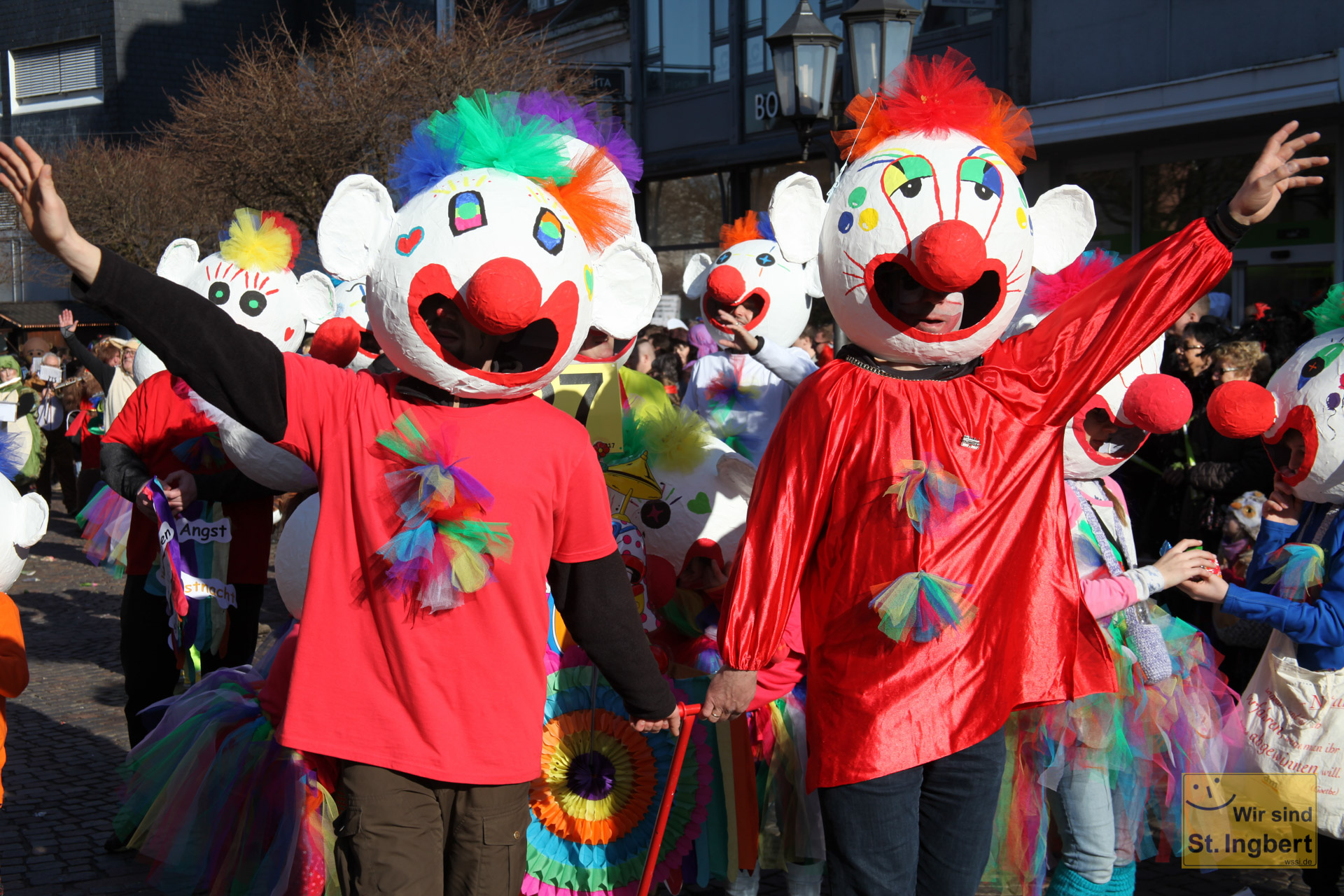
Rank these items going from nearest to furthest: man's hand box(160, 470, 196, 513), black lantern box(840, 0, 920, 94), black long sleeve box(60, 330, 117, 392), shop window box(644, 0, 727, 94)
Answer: man's hand box(160, 470, 196, 513), black lantern box(840, 0, 920, 94), black long sleeve box(60, 330, 117, 392), shop window box(644, 0, 727, 94)

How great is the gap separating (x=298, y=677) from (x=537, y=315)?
0.87 meters

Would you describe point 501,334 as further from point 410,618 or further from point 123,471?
point 123,471

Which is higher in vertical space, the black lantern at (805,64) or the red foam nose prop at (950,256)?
the black lantern at (805,64)

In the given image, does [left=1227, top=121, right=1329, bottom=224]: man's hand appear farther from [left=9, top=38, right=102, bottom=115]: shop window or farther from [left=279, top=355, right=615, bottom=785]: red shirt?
[left=9, top=38, right=102, bottom=115]: shop window

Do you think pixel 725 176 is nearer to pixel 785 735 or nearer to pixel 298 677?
pixel 785 735

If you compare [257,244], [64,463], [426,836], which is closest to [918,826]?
[426,836]

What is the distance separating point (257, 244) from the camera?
4594mm

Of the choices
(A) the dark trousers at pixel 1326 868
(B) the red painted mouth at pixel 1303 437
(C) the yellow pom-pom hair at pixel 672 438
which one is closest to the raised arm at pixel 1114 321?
(B) the red painted mouth at pixel 1303 437

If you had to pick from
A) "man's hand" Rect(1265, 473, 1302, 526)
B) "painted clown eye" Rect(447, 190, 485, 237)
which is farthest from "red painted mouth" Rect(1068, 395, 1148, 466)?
"painted clown eye" Rect(447, 190, 485, 237)

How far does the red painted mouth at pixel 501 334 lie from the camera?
2.43 m

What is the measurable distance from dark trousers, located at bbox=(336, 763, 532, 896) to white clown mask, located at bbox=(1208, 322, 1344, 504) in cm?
230

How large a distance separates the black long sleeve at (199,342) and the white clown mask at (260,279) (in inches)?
90.2

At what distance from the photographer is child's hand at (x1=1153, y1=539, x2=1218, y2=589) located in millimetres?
3018

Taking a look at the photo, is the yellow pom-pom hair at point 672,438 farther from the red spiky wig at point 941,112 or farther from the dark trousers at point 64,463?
the dark trousers at point 64,463
